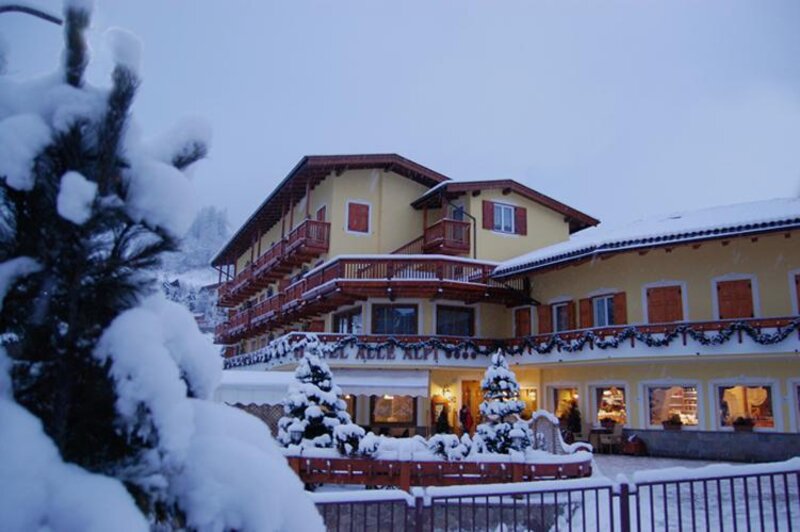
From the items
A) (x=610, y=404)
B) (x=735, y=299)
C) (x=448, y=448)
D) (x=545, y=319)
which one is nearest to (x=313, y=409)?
(x=448, y=448)

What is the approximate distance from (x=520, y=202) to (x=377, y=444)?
2058 centimetres

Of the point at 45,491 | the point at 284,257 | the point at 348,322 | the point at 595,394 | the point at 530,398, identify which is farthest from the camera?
the point at 284,257

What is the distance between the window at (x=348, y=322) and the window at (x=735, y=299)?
13.8 metres

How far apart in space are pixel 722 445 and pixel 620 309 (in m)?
5.83

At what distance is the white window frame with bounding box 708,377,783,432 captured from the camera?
67.9 feet

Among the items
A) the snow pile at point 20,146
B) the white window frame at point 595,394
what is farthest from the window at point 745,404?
the snow pile at point 20,146

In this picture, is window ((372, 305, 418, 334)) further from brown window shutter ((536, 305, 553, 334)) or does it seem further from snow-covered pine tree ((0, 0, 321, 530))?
snow-covered pine tree ((0, 0, 321, 530))

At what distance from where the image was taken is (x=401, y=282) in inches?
993

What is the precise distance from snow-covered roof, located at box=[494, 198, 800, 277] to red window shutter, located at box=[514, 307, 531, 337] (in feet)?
8.75

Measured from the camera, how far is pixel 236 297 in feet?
150

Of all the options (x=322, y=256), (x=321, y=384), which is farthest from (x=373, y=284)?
(x=321, y=384)

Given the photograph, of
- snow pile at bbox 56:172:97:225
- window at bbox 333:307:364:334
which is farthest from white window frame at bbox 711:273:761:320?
snow pile at bbox 56:172:97:225

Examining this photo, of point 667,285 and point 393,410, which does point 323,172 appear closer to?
point 393,410

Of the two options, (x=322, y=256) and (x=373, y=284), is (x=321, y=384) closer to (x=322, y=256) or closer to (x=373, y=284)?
(x=373, y=284)
